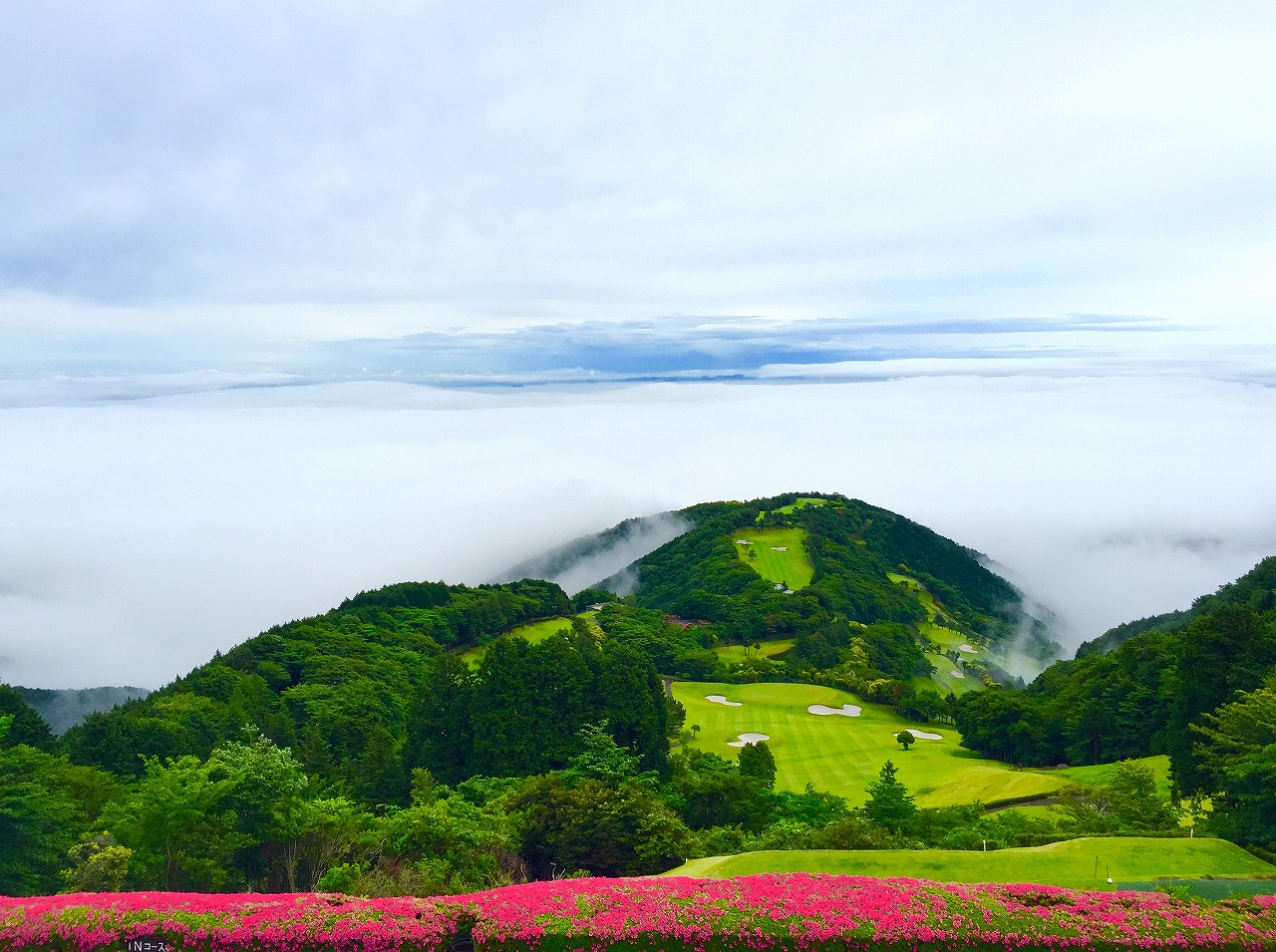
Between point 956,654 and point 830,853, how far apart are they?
111 m

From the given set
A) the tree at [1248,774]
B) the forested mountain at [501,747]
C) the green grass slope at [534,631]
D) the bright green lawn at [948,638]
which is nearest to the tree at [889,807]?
the forested mountain at [501,747]

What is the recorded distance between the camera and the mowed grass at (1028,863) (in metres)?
19.5

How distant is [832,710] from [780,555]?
7268 cm

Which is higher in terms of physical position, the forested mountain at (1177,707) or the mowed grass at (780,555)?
the forested mountain at (1177,707)

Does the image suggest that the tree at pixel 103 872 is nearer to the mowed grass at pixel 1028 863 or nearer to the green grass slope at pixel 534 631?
the mowed grass at pixel 1028 863

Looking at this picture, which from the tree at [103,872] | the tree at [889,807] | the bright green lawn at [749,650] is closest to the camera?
the tree at [103,872]

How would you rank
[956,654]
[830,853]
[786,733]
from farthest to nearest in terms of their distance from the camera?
[956,654] → [786,733] → [830,853]

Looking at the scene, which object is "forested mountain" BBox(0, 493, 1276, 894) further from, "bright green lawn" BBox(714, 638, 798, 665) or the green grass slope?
the green grass slope

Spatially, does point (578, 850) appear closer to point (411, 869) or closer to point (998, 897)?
point (411, 869)

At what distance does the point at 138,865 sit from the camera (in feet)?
76.7

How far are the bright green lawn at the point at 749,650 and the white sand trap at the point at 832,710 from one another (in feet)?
90.5

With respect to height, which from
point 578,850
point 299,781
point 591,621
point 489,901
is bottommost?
point 591,621

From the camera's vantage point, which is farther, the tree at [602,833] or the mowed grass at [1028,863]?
the tree at [602,833]

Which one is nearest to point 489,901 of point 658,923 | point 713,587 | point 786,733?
point 658,923
